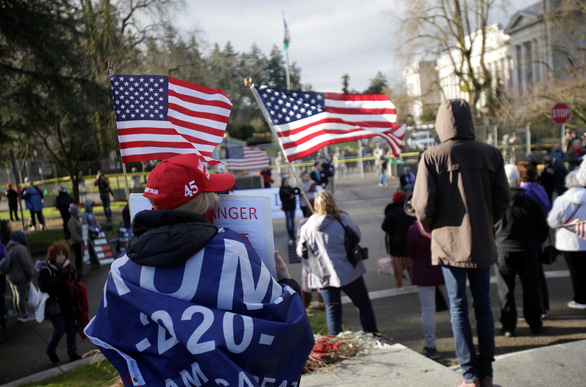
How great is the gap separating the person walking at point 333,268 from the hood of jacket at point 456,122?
1.97m

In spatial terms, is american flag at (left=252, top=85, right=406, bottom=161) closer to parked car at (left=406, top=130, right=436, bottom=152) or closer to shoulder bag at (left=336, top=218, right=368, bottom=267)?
shoulder bag at (left=336, top=218, right=368, bottom=267)

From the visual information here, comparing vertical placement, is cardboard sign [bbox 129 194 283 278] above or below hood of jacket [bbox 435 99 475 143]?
below

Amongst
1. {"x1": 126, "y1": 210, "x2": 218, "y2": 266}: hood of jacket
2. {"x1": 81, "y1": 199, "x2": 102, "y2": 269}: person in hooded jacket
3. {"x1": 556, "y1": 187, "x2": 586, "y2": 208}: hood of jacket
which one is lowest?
{"x1": 81, "y1": 199, "x2": 102, "y2": 269}: person in hooded jacket

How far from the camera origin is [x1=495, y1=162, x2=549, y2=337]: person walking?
220 inches

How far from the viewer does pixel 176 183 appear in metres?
2.12

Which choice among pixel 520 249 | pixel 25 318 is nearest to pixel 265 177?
pixel 25 318

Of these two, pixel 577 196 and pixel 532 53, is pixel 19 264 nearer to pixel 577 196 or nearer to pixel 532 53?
pixel 577 196

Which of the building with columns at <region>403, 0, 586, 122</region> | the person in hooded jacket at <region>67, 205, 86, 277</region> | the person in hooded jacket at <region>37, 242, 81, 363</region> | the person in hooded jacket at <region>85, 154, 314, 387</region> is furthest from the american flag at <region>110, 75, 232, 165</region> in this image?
the building with columns at <region>403, 0, 586, 122</region>

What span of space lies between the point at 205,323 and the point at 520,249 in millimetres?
4619

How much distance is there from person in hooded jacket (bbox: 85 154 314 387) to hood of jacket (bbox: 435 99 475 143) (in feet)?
7.52

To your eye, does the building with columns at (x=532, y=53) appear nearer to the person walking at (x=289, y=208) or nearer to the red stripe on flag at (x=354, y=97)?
the person walking at (x=289, y=208)

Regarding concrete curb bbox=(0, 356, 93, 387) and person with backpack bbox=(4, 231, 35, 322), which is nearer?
concrete curb bbox=(0, 356, 93, 387)

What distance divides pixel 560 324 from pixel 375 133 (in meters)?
3.08

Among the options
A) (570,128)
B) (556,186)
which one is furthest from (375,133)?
(570,128)
